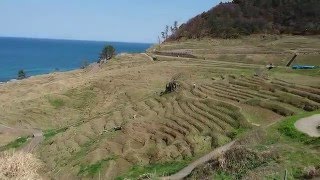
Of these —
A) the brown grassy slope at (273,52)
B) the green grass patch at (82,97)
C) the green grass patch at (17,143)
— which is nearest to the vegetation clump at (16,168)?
the green grass patch at (17,143)

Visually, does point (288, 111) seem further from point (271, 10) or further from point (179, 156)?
point (271, 10)

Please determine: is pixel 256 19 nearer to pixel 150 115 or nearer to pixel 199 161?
pixel 150 115

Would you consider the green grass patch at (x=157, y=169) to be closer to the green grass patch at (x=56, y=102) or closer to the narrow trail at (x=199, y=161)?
the narrow trail at (x=199, y=161)

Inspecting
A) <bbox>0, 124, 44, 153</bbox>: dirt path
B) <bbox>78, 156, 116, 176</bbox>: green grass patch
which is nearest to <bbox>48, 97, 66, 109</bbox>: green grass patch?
<bbox>0, 124, 44, 153</bbox>: dirt path

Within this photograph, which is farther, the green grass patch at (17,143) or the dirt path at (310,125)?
the green grass patch at (17,143)

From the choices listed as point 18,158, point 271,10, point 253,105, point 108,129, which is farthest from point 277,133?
point 271,10

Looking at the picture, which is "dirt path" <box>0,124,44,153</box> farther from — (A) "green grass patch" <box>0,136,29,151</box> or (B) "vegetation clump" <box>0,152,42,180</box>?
(B) "vegetation clump" <box>0,152,42,180</box>

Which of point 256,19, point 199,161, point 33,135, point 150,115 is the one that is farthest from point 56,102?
point 256,19
